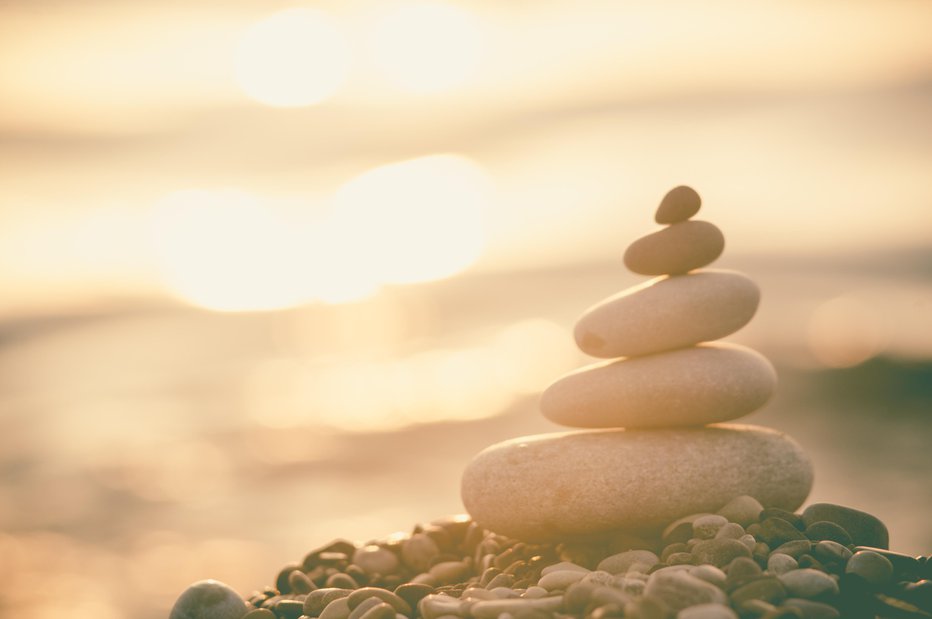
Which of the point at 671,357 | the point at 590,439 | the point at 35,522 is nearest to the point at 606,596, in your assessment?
the point at 590,439

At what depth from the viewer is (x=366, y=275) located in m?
32.6

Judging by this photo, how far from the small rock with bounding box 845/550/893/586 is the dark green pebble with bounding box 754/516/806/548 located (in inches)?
18.8

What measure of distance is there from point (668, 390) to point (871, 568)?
168cm

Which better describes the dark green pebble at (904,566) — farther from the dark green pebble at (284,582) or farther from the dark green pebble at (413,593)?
the dark green pebble at (284,582)

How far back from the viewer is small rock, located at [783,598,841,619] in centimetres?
398

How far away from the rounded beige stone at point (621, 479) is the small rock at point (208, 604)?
152cm

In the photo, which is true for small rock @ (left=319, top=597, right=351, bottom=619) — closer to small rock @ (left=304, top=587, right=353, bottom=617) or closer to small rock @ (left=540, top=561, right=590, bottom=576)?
small rock @ (left=304, top=587, right=353, bottom=617)

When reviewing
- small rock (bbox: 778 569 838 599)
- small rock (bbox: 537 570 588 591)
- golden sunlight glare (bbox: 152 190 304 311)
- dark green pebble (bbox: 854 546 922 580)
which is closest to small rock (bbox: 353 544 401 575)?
small rock (bbox: 537 570 588 591)

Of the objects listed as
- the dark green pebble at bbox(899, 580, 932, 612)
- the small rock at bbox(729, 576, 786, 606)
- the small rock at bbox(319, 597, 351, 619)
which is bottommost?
the dark green pebble at bbox(899, 580, 932, 612)

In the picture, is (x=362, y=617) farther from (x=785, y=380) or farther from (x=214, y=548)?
(x=785, y=380)

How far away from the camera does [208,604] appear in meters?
5.28

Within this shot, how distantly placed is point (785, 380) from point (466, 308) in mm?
11333

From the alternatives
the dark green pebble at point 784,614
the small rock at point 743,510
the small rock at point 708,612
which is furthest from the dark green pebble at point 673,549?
the small rock at point 708,612

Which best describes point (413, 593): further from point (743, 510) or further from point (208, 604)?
point (743, 510)
